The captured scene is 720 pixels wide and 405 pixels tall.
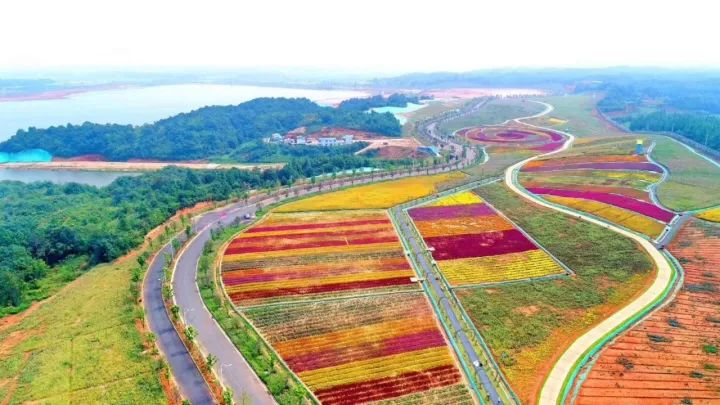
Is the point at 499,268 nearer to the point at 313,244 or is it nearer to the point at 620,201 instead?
the point at 313,244

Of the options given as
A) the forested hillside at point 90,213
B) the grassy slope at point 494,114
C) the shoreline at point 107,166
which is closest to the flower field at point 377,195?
the forested hillside at point 90,213

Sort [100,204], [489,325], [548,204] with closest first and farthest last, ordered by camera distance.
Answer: [489,325] → [548,204] → [100,204]

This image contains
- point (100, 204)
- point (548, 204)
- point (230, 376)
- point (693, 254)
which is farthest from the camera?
point (100, 204)

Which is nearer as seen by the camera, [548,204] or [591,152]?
[548,204]

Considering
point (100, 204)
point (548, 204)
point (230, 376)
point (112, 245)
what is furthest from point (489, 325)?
point (100, 204)

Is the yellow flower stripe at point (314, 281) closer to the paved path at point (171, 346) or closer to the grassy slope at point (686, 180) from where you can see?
the paved path at point (171, 346)

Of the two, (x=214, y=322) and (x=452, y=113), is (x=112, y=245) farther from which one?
(x=452, y=113)

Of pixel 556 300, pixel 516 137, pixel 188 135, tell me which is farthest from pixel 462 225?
pixel 188 135
